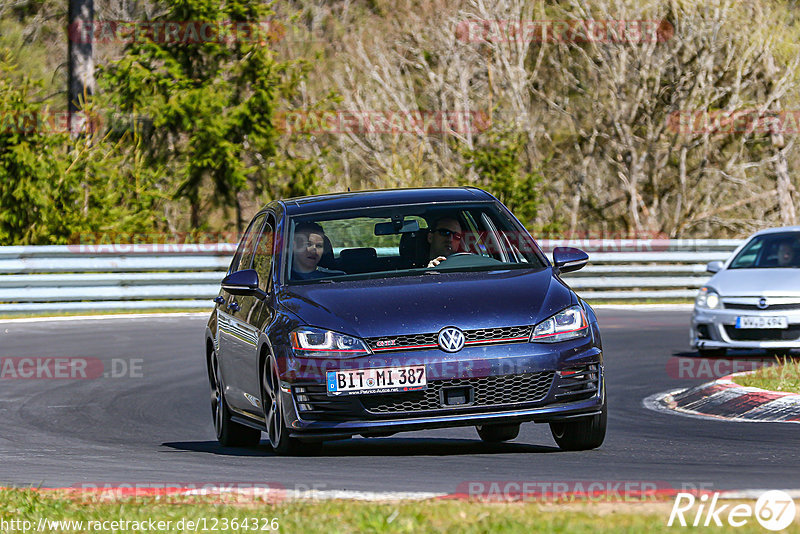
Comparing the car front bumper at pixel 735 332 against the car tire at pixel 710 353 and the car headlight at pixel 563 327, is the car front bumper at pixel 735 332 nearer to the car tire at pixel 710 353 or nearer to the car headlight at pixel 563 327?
the car tire at pixel 710 353

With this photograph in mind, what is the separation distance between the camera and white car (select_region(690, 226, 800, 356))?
51.0 feet

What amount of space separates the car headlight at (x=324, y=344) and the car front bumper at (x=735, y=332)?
8634 mm

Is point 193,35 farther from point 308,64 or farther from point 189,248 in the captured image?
point 189,248

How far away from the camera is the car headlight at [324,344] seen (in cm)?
791

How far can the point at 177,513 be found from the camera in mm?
6066

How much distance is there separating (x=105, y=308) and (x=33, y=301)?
1.02 metres

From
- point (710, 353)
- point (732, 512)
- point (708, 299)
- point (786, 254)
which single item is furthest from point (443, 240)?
point (786, 254)

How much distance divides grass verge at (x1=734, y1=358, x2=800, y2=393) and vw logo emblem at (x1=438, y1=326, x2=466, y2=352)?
4615 mm

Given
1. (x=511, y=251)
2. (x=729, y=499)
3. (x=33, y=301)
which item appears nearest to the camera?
(x=729, y=499)

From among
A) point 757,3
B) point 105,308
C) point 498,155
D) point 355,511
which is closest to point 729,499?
point 355,511

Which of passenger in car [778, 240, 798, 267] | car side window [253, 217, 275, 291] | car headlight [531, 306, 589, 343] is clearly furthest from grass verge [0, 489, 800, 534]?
passenger in car [778, 240, 798, 267]

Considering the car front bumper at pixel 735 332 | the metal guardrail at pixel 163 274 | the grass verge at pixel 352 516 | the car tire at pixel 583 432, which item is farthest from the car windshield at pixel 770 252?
the grass verge at pixel 352 516

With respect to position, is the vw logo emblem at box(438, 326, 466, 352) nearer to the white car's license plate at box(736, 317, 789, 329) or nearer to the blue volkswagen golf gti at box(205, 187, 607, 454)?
the blue volkswagen golf gti at box(205, 187, 607, 454)

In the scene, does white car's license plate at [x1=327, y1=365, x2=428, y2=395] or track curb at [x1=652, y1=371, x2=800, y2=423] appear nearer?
white car's license plate at [x1=327, y1=365, x2=428, y2=395]
